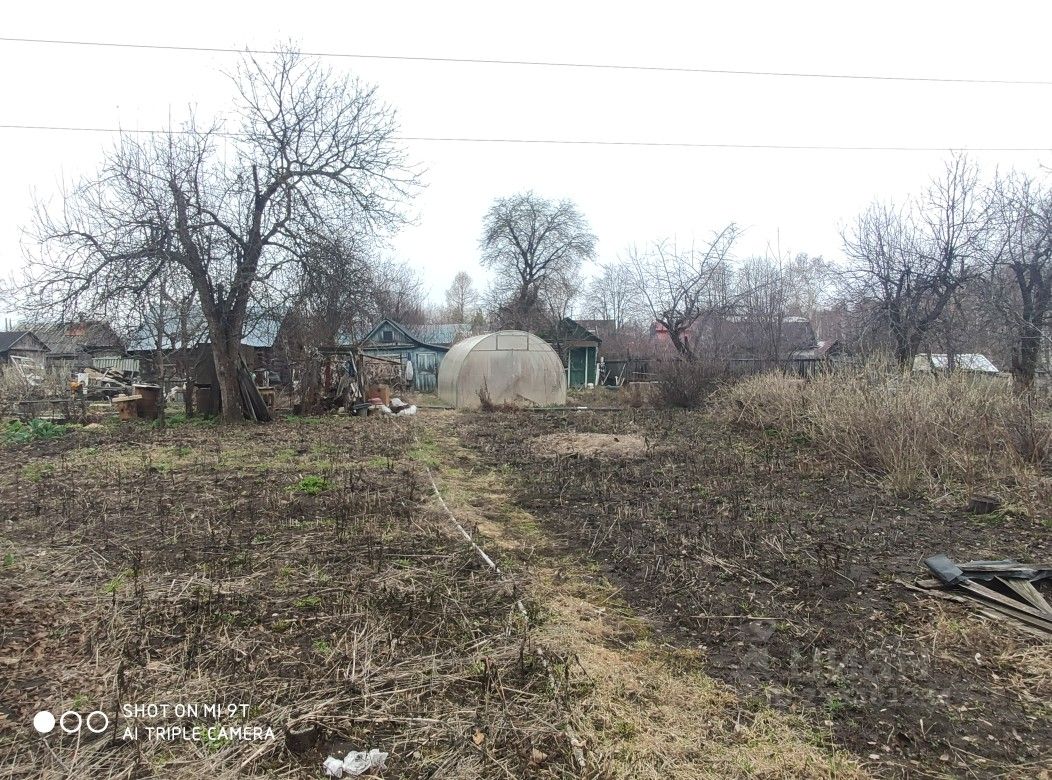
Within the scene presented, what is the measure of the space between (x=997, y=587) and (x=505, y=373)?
16550 millimetres

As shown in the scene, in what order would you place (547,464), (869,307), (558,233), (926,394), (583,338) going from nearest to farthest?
(926,394), (547,464), (869,307), (583,338), (558,233)

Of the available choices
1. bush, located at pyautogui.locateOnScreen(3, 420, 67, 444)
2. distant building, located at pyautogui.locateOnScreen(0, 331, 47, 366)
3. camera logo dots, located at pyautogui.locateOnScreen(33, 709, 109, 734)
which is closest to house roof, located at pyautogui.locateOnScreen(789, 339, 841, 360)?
bush, located at pyautogui.locateOnScreen(3, 420, 67, 444)

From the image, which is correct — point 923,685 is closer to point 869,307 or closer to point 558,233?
point 869,307

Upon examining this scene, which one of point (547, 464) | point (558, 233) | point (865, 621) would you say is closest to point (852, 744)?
point (865, 621)

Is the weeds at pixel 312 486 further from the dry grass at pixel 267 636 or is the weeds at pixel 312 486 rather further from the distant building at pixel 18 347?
the distant building at pixel 18 347

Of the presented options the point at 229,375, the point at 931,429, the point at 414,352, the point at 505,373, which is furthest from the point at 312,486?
the point at 414,352

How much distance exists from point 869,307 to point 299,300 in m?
13.9

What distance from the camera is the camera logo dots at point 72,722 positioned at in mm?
2414

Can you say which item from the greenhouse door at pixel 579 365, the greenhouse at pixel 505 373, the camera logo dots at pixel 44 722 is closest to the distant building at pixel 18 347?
the greenhouse door at pixel 579 365

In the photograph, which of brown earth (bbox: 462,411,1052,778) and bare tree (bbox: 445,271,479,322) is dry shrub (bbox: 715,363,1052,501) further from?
Result: bare tree (bbox: 445,271,479,322)

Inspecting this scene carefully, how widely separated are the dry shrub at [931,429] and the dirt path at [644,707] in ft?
16.1

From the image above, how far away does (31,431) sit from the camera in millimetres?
12414

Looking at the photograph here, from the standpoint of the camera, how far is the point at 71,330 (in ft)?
41.5

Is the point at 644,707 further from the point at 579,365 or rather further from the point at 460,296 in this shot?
the point at 460,296
